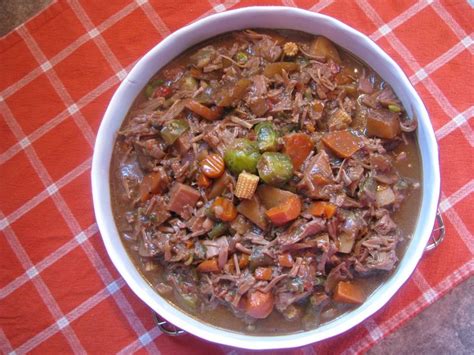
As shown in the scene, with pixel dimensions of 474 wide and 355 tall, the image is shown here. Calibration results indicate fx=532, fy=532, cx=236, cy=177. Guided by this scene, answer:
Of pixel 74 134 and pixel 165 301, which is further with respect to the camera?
pixel 74 134

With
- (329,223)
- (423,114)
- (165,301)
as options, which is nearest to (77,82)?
(165,301)

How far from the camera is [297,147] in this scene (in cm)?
294

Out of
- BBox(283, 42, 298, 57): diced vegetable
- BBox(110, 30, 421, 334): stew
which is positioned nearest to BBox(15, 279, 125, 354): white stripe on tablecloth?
BBox(110, 30, 421, 334): stew

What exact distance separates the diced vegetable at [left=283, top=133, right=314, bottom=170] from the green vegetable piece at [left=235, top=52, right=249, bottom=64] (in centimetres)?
53

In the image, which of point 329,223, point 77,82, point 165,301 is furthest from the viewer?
point 77,82

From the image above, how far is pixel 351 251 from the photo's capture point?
2941 mm

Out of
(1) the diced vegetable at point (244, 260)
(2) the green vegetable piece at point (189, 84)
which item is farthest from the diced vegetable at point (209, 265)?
(2) the green vegetable piece at point (189, 84)

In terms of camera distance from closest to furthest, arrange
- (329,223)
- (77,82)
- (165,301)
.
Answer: (329,223) → (165,301) → (77,82)

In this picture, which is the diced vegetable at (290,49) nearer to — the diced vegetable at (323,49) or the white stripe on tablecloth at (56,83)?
the diced vegetable at (323,49)

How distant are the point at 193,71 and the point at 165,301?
54.0 inches

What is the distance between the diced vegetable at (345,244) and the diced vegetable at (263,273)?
40cm

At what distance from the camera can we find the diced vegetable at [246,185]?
9.31ft

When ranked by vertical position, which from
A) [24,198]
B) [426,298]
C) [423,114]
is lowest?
[426,298]

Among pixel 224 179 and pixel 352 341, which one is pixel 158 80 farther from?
pixel 352 341
